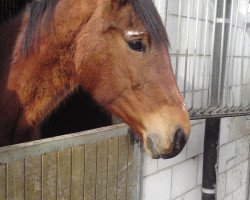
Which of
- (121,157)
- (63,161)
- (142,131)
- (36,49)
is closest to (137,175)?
(121,157)

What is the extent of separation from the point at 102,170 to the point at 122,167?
0.28 metres

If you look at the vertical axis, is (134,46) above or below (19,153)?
above

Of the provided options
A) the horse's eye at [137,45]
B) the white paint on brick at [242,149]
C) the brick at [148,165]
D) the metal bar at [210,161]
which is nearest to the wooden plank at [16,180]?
the horse's eye at [137,45]

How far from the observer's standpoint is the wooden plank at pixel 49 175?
2.05 metres

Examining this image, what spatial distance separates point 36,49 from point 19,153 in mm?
843

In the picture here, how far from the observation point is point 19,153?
74.3 inches

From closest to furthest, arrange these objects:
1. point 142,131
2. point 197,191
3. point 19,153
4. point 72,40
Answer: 1. point 19,153
2. point 142,131
3. point 72,40
4. point 197,191

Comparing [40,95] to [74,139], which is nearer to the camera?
[74,139]

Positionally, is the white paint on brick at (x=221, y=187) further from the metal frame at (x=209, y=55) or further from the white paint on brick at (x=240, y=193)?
the metal frame at (x=209, y=55)

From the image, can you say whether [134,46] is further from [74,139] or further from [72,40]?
[74,139]

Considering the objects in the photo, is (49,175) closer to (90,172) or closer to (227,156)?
(90,172)

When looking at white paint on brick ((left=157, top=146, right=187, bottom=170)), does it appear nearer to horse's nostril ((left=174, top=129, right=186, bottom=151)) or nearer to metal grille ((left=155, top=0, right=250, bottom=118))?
metal grille ((left=155, top=0, right=250, bottom=118))

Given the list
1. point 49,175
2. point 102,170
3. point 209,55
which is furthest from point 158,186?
point 49,175

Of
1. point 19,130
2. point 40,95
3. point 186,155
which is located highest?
point 40,95
